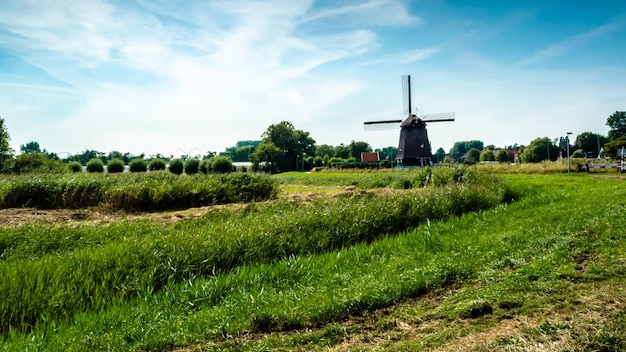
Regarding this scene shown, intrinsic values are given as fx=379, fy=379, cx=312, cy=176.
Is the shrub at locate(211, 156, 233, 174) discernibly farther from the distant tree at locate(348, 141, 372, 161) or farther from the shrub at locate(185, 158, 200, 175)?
the distant tree at locate(348, 141, 372, 161)

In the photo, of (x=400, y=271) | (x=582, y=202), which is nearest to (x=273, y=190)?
(x=582, y=202)

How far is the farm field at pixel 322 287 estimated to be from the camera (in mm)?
3650

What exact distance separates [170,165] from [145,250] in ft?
176

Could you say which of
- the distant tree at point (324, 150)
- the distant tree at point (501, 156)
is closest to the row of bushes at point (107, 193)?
the distant tree at point (501, 156)

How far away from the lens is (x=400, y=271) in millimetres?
5938

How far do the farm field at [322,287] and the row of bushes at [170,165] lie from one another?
46.1 m

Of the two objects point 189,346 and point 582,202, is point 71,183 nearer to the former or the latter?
point 189,346

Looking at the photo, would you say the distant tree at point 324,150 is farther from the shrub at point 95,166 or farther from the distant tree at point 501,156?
the shrub at point 95,166

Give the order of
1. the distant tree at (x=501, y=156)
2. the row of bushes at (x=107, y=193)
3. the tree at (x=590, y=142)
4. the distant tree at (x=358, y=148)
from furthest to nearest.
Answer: the distant tree at (x=358, y=148)
the tree at (x=590, y=142)
the distant tree at (x=501, y=156)
the row of bushes at (x=107, y=193)

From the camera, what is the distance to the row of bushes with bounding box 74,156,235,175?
177 feet

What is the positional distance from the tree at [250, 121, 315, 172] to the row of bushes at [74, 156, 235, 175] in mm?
11540

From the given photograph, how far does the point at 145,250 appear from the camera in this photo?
643cm

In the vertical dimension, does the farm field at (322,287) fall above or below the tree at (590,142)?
below

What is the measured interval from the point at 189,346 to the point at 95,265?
293 cm
